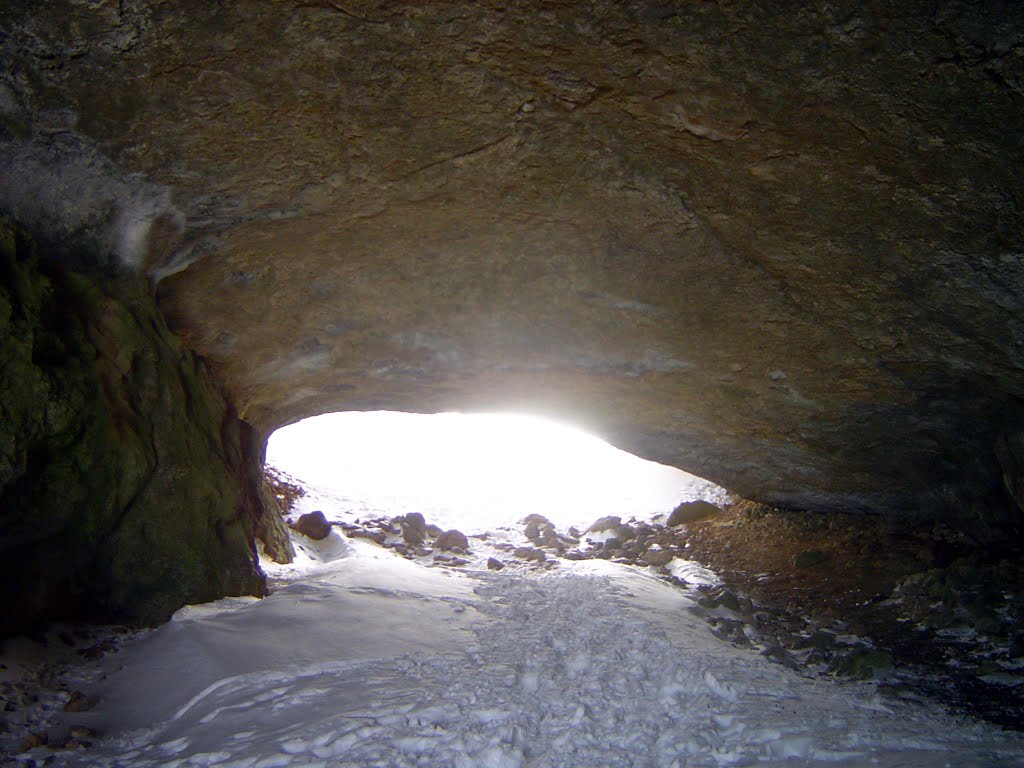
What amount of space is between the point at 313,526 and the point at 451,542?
1520 millimetres

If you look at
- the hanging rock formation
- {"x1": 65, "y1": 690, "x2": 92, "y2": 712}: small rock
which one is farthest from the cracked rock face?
{"x1": 65, "y1": 690, "x2": 92, "y2": 712}: small rock

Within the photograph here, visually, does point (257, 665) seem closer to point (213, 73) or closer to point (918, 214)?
point (213, 73)

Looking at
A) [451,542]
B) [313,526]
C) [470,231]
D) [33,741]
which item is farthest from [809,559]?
[33,741]

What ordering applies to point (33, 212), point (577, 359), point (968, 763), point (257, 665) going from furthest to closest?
point (577, 359)
point (33, 212)
point (257, 665)
point (968, 763)

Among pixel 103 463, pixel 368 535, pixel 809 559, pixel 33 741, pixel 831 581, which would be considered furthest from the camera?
pixel 368 535

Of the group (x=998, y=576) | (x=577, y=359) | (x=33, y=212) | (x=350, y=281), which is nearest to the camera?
(x=33, y=212)

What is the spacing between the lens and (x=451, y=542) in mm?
8117

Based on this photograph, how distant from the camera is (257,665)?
11.9ft

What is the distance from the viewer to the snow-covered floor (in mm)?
2809

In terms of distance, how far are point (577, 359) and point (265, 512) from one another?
3051 mm

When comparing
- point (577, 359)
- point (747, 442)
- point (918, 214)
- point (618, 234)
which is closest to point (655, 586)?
point (747, 442)

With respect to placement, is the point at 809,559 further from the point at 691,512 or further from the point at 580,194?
the point at 580,194

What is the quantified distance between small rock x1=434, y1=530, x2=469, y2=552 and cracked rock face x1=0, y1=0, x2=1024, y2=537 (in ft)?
8.60

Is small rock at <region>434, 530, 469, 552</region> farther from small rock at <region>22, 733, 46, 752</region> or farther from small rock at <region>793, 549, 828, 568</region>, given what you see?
small rock at <region>22, 733, 46, 752</region>
